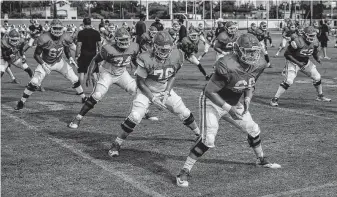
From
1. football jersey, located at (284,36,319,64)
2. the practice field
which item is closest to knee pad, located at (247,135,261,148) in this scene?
the practice field

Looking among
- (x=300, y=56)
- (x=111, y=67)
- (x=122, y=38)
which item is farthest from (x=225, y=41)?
(x=122, y=38)

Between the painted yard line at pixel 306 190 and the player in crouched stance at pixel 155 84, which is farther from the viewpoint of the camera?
the player in crouched stance at pixel 155 84

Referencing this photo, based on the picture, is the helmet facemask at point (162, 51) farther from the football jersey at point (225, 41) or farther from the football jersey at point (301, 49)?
the football jersey at point (225, 41)

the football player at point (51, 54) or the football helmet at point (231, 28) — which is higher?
the football helmet at point (231, 28)

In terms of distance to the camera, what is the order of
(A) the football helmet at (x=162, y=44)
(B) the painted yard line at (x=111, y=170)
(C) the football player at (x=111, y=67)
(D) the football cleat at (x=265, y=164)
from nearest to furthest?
(B) the painted yard line at (x=111, y=170) → (D) the football cleat at (x=265, y=164) → (A) the football helmet at (x=162, y=44) → (C) the football player at (x=111, y=67)

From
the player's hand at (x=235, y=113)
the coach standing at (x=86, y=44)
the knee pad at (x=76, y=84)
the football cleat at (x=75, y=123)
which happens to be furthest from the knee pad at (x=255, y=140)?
the coach standing at (x=86, y=44)

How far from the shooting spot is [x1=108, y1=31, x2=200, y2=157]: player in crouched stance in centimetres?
666

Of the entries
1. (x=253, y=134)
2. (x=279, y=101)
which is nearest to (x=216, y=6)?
(x=279, y=101)

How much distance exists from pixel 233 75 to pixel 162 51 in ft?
4.36

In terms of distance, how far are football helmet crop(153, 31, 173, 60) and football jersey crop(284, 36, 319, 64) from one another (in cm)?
499

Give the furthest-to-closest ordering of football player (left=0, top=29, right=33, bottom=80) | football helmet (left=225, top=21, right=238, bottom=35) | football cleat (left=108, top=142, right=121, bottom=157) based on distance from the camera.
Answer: football helmet (left=225, top=21, right=238, bottom=35)
football player (left=0, top=29, right=33, bottom=80)
football cleat (left=108, top=142, right=121, bottom=157)

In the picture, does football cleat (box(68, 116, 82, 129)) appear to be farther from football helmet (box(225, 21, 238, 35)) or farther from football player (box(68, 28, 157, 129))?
football helmet (box(225, 21, 238, 35))

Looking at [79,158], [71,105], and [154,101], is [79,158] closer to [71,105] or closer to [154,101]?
[154,101]

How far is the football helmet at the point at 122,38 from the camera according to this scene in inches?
317
